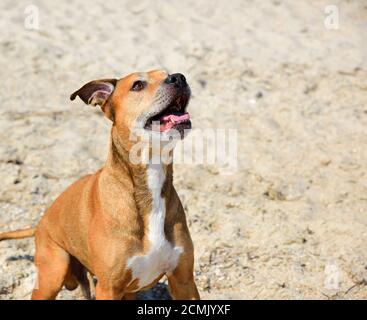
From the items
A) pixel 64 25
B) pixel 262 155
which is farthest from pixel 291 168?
pixel 64 25

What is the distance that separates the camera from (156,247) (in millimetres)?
4691

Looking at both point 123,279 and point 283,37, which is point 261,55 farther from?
point 123,279

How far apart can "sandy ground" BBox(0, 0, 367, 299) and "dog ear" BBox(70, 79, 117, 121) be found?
6.17 feet

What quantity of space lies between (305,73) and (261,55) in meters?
0.71

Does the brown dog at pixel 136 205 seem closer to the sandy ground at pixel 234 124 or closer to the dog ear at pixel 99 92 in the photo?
the dog ear at pixel 99 92

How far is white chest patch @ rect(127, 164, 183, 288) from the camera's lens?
4688 millimetres

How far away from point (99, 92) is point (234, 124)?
3.29m

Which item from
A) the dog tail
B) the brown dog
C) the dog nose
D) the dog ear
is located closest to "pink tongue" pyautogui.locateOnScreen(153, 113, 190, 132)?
the brown dog

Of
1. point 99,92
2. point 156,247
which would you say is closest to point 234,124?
point 99,92

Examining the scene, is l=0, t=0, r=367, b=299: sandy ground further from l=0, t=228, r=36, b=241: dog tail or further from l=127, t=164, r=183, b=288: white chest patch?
l=127, t=164, r=183, b=288: white chest patch

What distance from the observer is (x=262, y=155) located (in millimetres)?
7512

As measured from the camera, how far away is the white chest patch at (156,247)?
469 cm

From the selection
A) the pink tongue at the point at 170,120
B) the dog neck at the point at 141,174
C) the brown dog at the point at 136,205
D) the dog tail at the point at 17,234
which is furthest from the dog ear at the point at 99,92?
the dog tail at the point at 17,234

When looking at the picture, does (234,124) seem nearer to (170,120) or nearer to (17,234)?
(17,234)
